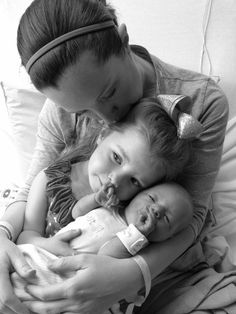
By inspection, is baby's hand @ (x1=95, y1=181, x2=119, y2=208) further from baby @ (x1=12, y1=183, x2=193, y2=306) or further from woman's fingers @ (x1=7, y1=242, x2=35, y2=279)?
woman's fingers @ (x1=7, y1=242, x2=35, y2=279)

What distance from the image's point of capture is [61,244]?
1019mm

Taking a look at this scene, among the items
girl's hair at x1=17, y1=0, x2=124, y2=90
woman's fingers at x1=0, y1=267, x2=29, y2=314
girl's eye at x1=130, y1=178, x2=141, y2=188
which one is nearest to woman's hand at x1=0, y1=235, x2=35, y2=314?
woman's fingers at x1=0, y1=267, x2=29, y2=314

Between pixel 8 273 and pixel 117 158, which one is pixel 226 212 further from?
pixel 8 273

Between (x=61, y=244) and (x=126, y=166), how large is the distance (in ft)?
0.87

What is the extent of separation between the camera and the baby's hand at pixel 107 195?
39.3 inches

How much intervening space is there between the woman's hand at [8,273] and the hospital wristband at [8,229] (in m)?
0.07

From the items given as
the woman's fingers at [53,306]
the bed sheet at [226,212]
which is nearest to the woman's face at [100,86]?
the woman's fingers at [53,306]

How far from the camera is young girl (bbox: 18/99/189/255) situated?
1002 millimetres

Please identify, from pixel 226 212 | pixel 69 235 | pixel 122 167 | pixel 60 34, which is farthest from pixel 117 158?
pixel 226 212

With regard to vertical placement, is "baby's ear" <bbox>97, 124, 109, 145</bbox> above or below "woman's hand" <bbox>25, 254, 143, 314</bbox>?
above

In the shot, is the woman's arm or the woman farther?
the woman's arm

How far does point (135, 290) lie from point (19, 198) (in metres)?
0.47

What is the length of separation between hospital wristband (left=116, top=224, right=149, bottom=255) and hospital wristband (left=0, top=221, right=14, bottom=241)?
323 millimetres

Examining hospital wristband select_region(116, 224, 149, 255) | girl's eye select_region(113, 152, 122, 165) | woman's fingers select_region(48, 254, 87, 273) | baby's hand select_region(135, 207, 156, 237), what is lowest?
woman's fingers select_region(48, 254, 87, 273)
